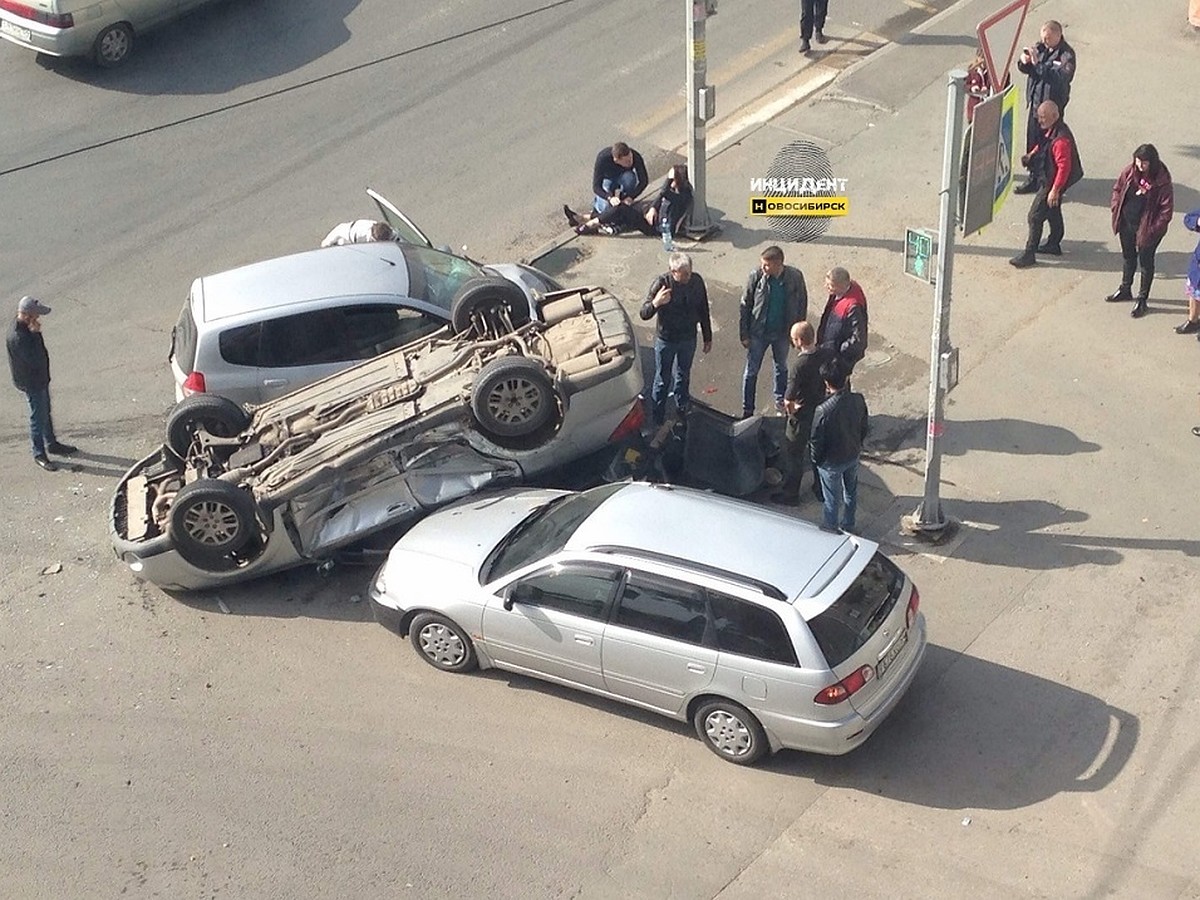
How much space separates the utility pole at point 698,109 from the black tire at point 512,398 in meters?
4.50

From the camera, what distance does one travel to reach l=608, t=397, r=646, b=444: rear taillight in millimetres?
11297

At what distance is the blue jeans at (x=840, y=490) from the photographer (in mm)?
10695

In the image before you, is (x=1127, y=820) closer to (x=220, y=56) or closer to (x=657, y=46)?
(x=657, y=46)

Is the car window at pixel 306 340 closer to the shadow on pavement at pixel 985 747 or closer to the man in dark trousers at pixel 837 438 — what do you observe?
the man in dark trousers at pixel 837 438

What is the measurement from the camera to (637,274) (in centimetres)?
1446

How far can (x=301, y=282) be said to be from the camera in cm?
1198

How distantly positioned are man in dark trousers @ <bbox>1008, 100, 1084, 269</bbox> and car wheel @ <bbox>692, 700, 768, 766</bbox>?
265 inches

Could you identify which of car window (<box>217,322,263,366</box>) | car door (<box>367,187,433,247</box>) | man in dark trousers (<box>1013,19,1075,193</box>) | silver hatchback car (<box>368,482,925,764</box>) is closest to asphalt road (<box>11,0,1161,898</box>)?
silver hatchback car (<box>368,482,925,764</box>)

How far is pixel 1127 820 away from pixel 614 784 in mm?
2981

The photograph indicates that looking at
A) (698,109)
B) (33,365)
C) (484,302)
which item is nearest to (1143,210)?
(698,109)

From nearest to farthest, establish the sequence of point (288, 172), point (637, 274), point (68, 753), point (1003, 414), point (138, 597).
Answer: point (68, 753)
point (138, 597)
point (1003, 414)
point (637, 274)
point (288, 172)

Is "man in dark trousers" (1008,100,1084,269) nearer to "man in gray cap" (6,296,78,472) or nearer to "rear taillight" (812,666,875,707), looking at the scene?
"rear taillight" (812,666,875,707)

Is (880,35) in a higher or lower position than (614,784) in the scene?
higher

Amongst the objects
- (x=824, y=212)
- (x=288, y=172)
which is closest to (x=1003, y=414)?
(x=824, y=212)
